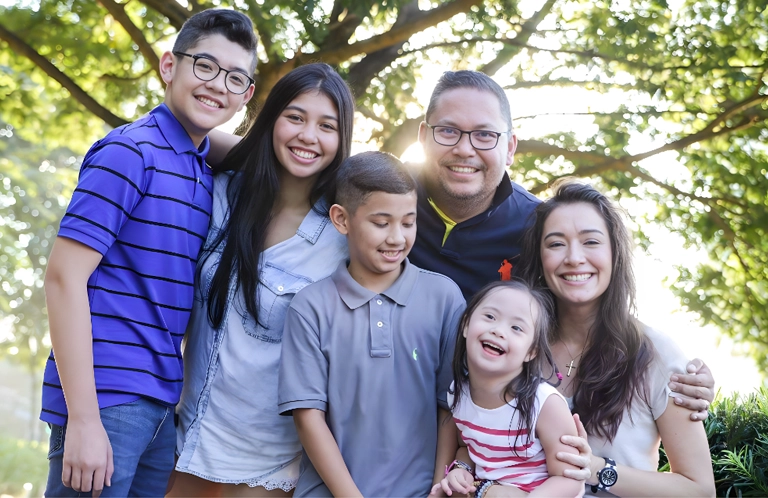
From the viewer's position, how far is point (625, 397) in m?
2.77

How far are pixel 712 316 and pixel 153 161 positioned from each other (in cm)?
625

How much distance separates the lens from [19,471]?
44.6 ft

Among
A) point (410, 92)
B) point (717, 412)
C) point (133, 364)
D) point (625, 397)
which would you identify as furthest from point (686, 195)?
point (133, 364)

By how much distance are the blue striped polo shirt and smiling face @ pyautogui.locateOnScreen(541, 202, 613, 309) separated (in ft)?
4.71

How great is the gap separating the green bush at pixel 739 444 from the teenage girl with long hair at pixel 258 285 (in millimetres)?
1806

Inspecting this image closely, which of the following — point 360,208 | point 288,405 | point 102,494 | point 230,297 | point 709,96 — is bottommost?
Answer: point 102,494

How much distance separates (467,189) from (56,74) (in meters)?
3.90

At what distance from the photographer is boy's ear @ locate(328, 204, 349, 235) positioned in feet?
9.61

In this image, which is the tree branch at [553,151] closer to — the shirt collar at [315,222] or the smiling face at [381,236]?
the shirt collar at [315,222]

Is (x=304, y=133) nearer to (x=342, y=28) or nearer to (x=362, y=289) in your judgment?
(x=362, y=289)

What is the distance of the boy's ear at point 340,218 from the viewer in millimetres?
2930

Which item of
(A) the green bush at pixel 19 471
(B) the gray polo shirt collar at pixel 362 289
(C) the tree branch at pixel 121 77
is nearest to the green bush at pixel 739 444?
(B) the gray polo shirt collar at pixel 362 289

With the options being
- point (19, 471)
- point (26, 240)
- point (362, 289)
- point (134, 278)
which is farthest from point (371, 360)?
point (26, 240)

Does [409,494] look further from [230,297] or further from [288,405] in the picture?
[230,297]
